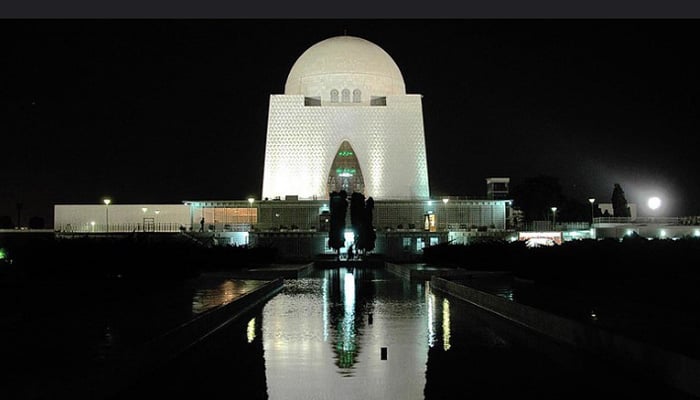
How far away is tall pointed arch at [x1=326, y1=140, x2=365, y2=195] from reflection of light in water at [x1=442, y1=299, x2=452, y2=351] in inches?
1112

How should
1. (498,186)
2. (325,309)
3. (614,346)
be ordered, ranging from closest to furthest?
(614,346) → (325,309) → (498,186)

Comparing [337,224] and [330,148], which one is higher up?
[330,148]

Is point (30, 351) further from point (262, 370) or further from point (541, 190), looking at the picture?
point (541, 190)

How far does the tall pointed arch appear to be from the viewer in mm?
41344

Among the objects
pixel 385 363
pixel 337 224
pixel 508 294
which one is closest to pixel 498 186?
pixel 337 224

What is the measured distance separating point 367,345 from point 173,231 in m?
31.3

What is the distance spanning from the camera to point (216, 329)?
9312mm

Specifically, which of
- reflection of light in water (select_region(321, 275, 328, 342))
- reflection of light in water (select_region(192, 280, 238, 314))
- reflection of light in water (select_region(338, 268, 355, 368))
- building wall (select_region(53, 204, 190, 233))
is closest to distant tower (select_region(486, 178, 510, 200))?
building wall (select_region(53, 204, 190, 233))

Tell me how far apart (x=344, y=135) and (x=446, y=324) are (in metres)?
31.8

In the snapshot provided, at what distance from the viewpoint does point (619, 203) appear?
4450 centimetres

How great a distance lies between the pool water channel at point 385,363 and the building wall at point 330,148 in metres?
30.2

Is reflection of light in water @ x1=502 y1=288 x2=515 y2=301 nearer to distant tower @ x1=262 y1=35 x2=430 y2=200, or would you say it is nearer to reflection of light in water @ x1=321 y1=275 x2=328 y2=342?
reflection of light in water @ x1=321 y1=275 x2=328 y2=342

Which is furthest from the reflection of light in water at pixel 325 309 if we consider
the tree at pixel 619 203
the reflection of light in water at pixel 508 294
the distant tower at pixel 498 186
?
the tree at pixel 619 203

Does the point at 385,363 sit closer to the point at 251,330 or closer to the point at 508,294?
the point at 251,330
